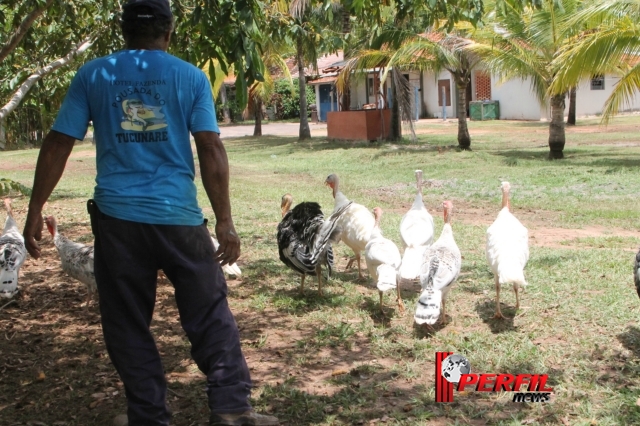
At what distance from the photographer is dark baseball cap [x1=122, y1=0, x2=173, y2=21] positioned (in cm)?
331

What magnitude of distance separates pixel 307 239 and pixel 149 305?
3164 millimetres

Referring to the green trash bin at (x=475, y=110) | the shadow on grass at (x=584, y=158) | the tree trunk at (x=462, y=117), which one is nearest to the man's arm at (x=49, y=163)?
the shadow on grass at (x=584, y=158)

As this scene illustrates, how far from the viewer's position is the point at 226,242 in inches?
134

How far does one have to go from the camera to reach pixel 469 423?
4012mm

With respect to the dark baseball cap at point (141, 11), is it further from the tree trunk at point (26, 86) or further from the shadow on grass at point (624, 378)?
the tree trunk at point (26, 86)

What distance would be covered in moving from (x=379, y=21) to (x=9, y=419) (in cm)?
453

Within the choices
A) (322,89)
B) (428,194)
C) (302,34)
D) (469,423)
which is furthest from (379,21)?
(322,89)

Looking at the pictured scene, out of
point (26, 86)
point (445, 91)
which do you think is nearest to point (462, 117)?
point (26, 86)

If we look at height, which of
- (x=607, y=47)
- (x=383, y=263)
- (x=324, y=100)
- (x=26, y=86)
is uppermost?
(x=324, y=100)

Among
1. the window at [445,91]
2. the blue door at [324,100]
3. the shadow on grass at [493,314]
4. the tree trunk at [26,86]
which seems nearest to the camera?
the shadow on grass at [493,314]

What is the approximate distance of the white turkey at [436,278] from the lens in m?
5.17

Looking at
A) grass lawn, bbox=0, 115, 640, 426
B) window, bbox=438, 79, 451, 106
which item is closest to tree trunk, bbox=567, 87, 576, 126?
window, bbox=438, 79, 451, 106

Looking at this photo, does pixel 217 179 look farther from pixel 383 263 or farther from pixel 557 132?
pixel 557 132

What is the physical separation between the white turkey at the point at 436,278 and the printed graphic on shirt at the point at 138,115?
2669mm
